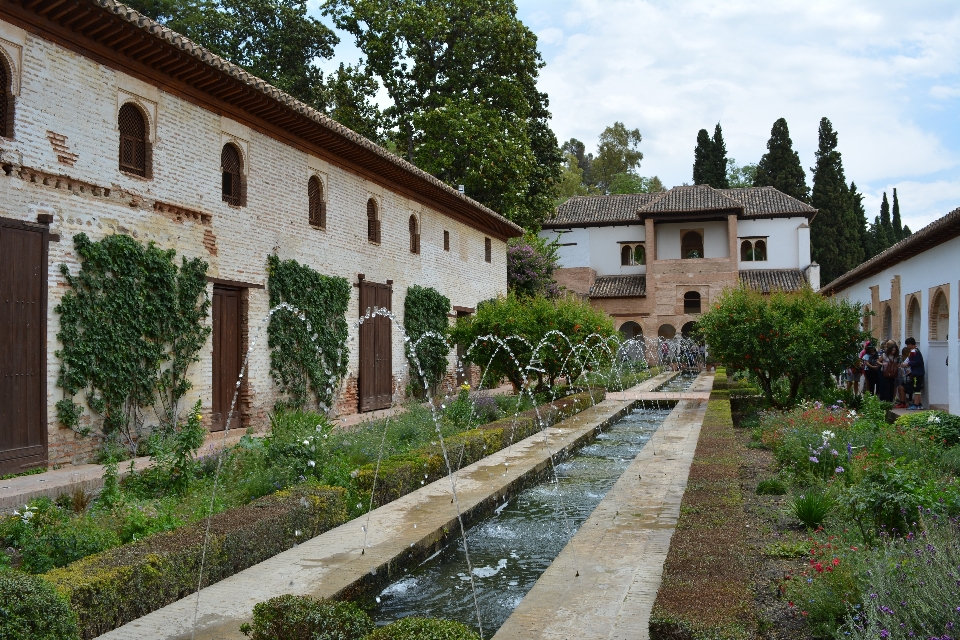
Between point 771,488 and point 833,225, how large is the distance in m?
38.5

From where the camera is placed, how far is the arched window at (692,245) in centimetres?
4034

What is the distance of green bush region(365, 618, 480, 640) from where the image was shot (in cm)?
290

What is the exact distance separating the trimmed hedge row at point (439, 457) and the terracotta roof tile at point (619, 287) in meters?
25.8

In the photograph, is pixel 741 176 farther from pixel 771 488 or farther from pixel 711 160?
pixel 771 488

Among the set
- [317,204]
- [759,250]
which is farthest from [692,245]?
[317,204]

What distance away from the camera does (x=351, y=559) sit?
16.7 feet

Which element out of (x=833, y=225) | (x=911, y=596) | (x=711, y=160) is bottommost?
(x=911, y=596)

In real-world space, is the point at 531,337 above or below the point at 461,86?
below

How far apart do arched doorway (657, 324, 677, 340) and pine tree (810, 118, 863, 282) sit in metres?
9.48

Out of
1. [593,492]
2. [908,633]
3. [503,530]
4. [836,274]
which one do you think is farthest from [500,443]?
[836,274]

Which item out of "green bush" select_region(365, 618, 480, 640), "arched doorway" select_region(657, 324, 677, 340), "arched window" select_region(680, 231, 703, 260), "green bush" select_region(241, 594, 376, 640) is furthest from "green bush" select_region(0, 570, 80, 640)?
"arched window" select_region(680, 231, 703, 260)

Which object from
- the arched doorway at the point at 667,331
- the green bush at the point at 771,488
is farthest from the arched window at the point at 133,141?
the arched doorway at the point at 667,331

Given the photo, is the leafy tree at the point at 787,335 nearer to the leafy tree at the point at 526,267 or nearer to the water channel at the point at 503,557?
the water channel at the point at 503,557

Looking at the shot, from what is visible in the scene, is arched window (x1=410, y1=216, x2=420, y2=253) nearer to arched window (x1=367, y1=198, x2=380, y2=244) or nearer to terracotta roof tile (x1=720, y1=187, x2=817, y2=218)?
arched window (x1=367, y1=198, x2=380, y2=244)
